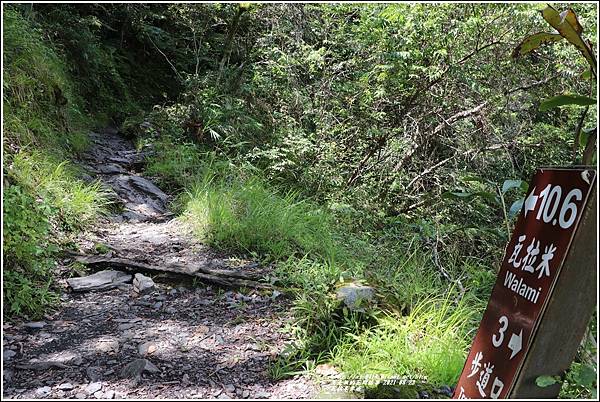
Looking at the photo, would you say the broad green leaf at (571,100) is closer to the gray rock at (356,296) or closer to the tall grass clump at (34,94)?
the gray rock at (356,296)

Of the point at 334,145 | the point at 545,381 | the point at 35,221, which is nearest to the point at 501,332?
the point at 545,381

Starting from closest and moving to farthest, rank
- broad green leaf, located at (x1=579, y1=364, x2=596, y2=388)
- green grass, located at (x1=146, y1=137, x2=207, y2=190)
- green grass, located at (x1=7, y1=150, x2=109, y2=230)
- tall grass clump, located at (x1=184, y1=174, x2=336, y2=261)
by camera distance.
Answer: broad green leaf, located at (x1=579, y1=364, x2=596, y2=388) → green grass, located at (x1=7, y1=150, x2=109, y2=230) → tall grass clump, located at (x1=184, y1=174, x2=336, y2=261) → green grass, located at (x1=146, y1=137, x2=207, y2=190)

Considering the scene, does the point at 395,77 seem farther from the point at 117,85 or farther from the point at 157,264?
the point at 117,85

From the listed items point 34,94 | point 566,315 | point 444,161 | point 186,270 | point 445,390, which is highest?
point 444,161

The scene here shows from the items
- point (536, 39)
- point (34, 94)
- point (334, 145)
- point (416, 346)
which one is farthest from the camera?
point (334, 145)

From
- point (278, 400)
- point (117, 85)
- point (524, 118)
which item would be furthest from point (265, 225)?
point (117, 85)

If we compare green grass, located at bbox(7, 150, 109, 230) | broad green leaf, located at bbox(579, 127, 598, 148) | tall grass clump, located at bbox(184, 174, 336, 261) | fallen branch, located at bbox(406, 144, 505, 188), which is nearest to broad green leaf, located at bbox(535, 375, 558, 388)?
broad green leaf, located at bbox(579, 127, 598, 148)

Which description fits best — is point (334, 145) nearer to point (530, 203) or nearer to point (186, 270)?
point (186, 270)

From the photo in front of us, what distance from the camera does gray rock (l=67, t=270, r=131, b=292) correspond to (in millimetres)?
3393

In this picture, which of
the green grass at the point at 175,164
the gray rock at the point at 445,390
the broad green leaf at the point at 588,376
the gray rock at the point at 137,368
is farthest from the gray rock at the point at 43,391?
the green grass at the point at 175,164

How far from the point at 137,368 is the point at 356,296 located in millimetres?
1302

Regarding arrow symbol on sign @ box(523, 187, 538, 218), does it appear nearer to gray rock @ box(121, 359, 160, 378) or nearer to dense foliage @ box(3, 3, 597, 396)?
dense foliage @ box(3, 3, 597, 396)

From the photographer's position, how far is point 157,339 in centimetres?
286

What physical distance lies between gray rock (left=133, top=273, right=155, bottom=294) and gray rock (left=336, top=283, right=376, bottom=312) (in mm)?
1452
